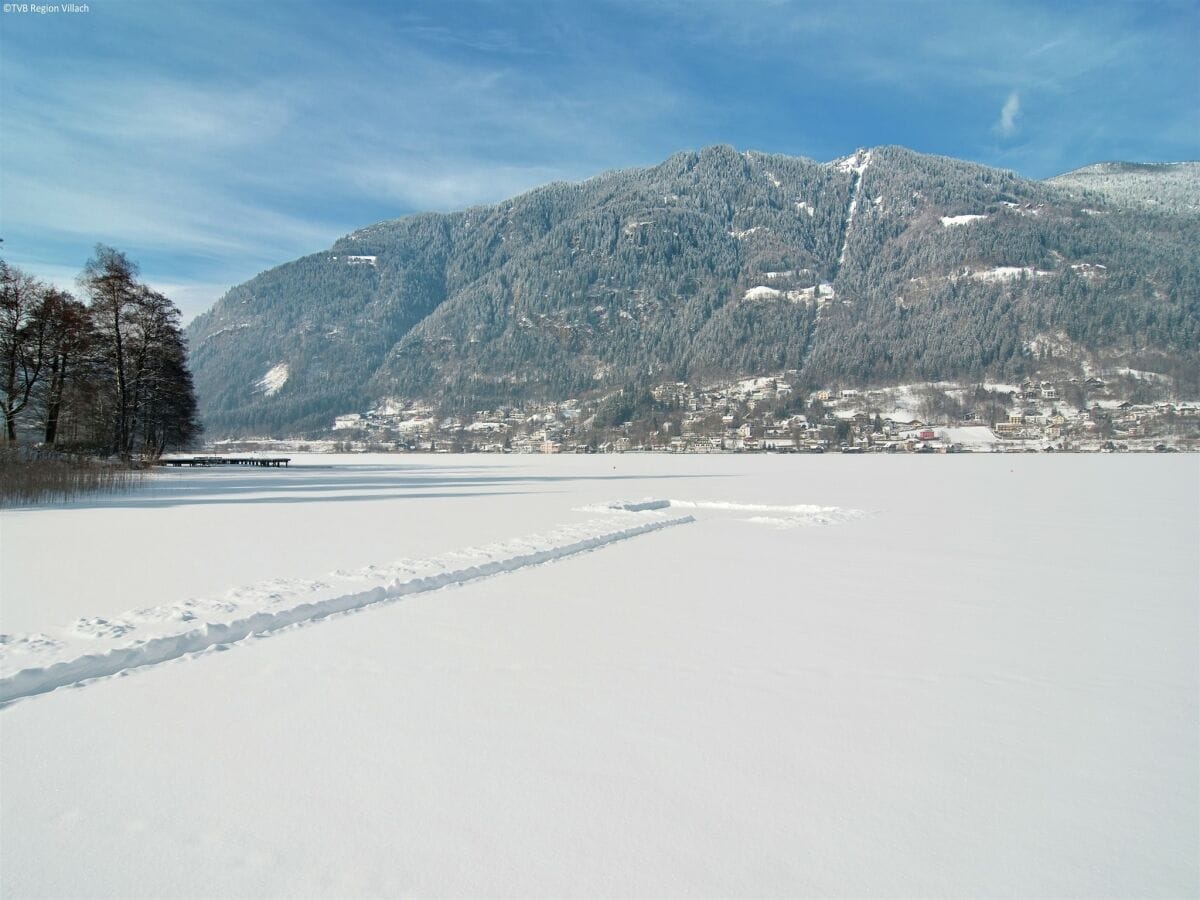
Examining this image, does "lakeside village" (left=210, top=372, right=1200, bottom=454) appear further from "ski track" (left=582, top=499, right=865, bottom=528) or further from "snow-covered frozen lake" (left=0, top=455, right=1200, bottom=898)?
"snow-covered frozen lake" (left=0, top=455, right=1200, bottom=898)

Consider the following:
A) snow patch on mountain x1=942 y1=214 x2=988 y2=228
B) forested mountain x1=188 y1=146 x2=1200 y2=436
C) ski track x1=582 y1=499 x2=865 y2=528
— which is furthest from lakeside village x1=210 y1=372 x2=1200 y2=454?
ski track x1=582 y1=499 x2=865 y2=528

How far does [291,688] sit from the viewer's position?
439 centimetres

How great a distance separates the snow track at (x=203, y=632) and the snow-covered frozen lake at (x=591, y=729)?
0.03 meters

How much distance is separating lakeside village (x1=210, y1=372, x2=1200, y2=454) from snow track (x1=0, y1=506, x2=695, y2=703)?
103m

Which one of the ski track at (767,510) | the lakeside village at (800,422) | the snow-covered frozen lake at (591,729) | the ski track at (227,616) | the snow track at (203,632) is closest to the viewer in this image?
the snow-covered frozen lake at (591,729)

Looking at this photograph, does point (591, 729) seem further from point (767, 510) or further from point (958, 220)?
point (958, 220)

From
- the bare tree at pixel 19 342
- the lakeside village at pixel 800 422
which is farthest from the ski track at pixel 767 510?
the lakeside village at pixel 800 422

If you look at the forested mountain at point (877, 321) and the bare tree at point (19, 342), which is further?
the forested mountain at point (877, 321)

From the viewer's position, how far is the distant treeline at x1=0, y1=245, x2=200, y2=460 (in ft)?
80.4

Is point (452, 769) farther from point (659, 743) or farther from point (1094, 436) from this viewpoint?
point (1094, 436)

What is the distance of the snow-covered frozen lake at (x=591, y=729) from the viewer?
102 inches

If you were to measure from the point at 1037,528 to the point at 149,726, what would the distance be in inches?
588

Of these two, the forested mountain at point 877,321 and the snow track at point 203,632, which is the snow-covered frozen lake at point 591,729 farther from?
A: the forested mountain at point 877,321

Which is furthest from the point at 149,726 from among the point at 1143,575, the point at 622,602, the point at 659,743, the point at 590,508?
the point at 590,508
